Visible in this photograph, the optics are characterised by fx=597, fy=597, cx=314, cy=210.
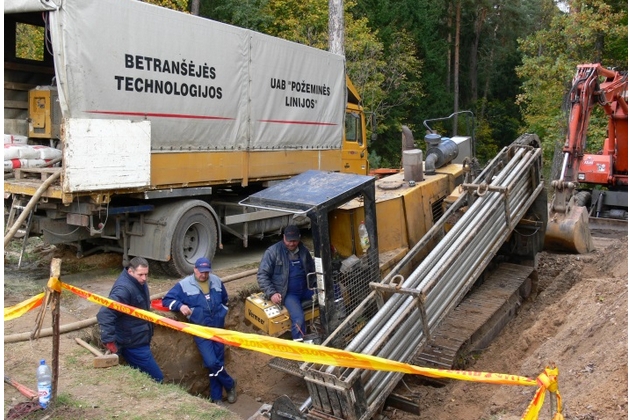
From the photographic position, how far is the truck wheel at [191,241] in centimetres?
852

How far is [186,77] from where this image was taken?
840 cm

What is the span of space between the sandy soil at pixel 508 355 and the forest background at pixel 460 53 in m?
3.31

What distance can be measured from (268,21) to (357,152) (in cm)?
1083

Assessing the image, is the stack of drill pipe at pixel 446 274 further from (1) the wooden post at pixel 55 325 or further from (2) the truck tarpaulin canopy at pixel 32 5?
(2) the truck tarpaulin canopy at pixel 32 5

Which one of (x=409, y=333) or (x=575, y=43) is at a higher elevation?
(x=575, y=43)

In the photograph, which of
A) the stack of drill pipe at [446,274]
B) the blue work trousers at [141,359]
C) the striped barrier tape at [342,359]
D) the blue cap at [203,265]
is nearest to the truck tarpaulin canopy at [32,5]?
the blue cap at [203,265]

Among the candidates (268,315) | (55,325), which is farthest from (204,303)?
(55,325)

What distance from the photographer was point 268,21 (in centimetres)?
2173

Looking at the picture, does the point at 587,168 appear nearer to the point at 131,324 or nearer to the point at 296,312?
the point at 296,312

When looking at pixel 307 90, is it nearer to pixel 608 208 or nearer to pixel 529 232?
pixel 529 232

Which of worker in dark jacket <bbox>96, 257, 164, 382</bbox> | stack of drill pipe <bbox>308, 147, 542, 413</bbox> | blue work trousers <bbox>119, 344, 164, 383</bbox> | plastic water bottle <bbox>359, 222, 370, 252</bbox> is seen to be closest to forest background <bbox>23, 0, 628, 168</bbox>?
stack of drill pipe <bbox>308, 147, 542, 413</bbox>

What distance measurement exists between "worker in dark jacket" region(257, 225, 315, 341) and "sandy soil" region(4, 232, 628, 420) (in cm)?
123

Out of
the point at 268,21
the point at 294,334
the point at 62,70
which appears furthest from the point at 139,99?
the point at 268,21

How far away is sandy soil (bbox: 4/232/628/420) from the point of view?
487 centimetres
